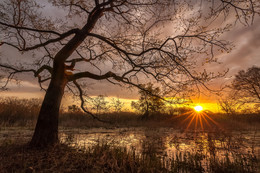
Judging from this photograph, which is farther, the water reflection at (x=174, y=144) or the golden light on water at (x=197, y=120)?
the golden light on water at (x=197, y=120)

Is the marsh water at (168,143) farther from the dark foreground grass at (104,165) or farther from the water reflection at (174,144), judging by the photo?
the dark foreground grass at (104,165)

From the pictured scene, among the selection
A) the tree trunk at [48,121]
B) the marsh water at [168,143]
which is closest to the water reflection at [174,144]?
the marsh water at [168,143]

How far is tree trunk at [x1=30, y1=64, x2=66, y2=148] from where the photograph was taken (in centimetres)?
540

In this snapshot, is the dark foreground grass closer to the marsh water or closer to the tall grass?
the marsh water

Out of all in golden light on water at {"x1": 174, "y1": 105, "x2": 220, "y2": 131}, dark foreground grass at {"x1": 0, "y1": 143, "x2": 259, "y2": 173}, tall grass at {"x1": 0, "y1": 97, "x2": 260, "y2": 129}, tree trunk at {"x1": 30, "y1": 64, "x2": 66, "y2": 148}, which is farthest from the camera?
golden light on water at {"x1": 174, "y1": 105, "x2": 220, "y2": 131}

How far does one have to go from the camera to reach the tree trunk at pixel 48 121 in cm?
540

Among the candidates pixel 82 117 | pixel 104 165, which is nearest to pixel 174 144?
pixel 104 165

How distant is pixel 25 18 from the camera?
6.39 metres

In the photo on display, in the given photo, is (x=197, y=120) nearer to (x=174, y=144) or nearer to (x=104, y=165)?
(x=174, y=144)

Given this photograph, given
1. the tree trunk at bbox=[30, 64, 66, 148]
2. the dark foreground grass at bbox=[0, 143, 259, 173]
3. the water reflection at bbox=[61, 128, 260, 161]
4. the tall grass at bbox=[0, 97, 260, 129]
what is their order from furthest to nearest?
the tall grass at bbox=[0, 97, 260, 129], the water reflection at bbox=[61, 128, 260, 161], the tree trunk at bbox=[30, 64, 66, 148], the dark foreground grass at bbox=[0, 143, 259, 173]

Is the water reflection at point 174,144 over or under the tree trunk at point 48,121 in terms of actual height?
under

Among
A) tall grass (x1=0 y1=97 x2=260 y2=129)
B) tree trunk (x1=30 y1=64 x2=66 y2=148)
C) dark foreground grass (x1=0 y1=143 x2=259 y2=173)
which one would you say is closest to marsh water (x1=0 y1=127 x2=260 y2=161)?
dark foreground grass (x1=0 y1=143 x2=259 y2=173)

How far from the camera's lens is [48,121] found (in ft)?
18.2

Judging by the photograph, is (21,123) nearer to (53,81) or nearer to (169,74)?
(53,81)
